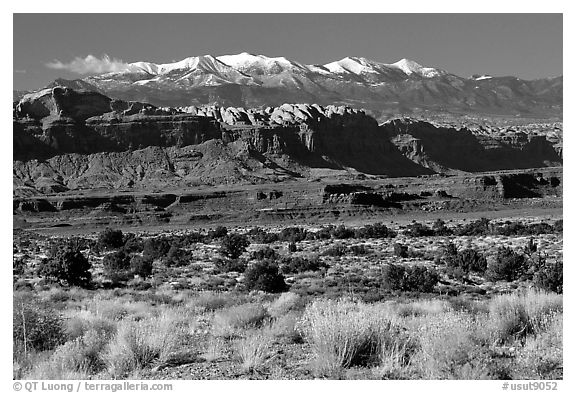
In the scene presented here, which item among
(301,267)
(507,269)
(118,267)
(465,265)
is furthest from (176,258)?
(507,269)

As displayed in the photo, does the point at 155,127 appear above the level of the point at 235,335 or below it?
above

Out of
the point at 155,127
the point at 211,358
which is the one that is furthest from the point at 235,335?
the point at 155,127

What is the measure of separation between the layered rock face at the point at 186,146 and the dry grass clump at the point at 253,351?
102m

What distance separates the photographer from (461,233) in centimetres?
5372

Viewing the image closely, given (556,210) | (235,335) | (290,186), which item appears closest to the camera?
(235,335)

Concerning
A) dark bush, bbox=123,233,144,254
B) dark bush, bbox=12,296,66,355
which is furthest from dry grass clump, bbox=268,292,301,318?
dark bush, bbox=123,233,144,254

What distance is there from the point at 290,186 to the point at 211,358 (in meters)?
90.0

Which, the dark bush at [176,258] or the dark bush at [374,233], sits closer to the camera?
the dark bush at [176,258]

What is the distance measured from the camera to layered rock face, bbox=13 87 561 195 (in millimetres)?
124938

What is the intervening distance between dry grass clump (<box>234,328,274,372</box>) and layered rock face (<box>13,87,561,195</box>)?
10181 cm

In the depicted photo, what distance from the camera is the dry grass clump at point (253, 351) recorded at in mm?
9188

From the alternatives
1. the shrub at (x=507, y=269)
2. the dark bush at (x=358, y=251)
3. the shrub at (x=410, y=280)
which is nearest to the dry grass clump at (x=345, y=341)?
the shrub at (x=410, y=280)

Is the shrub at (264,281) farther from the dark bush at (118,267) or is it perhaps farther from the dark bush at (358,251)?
the dark bush at (358,251)

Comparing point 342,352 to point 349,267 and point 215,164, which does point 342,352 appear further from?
point 215,164
